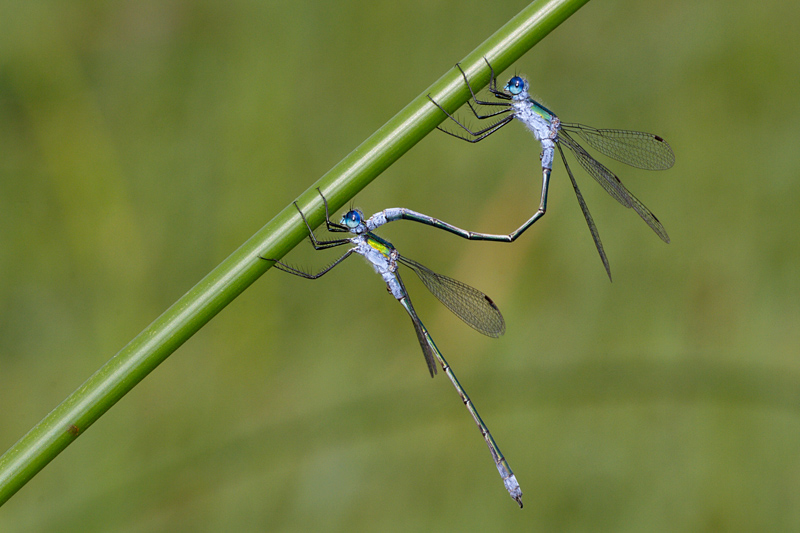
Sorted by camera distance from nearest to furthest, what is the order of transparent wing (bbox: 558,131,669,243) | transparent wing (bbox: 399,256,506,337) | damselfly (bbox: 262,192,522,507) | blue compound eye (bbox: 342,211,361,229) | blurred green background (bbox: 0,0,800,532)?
blue compound eye (bbox: 342,211,361,229) → damselfly (bbox: 262,192,522,507) → transparent wing (bbox: 399,256,506,337) → transparent wing (bbox: 558,131,669,243) → blurred green background (bbox: 0,0,800,532)

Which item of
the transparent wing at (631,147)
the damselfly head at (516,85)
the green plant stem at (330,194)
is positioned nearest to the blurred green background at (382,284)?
the transparent wing at (631,147)

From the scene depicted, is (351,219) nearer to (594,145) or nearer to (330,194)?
(330,194)

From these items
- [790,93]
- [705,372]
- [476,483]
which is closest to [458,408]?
[476,483]

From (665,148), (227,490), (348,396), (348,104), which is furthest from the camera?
(348,104)

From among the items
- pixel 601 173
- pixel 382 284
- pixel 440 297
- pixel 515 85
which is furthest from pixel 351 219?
pixel 382 284

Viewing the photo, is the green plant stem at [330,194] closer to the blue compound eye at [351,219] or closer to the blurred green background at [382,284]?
the blue compound eye at [351,219]

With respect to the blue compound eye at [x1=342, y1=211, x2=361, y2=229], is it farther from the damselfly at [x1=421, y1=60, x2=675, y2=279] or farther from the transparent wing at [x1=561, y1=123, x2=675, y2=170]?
the transparent wing at [x1=561, y1=123, x2=675, y2=170]

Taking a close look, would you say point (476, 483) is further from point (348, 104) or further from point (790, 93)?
point (790, 93)

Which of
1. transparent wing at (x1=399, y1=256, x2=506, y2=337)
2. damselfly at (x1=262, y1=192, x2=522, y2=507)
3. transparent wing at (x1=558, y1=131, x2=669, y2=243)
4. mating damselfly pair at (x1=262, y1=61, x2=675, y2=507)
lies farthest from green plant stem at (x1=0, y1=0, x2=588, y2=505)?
transparent wing at (x1=558, y1=131, x2=669, y2=243)
